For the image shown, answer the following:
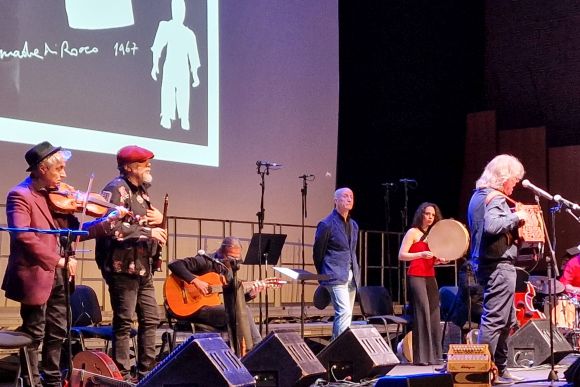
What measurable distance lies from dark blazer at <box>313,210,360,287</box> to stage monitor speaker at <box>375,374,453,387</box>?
11.4ft

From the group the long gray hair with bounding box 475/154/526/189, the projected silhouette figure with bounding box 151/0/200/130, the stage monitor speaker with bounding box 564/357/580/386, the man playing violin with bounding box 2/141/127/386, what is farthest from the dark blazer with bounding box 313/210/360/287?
the stage monitor speaker with bounding box 564/357/580/386

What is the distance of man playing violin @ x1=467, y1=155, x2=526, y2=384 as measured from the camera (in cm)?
553

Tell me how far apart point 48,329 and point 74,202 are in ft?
2.52

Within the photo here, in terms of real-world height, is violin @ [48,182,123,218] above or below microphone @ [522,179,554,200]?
below

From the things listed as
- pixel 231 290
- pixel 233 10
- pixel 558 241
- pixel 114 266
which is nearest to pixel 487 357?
pixel 231 290

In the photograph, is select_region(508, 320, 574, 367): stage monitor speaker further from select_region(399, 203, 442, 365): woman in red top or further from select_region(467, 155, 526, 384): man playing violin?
select_region(467, 155, 526, 384): man playing violin

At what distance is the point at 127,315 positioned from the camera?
17.1 feet

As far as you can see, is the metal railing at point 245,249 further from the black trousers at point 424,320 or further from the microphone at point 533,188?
the microphone at point 533,188

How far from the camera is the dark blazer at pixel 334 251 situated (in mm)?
7578

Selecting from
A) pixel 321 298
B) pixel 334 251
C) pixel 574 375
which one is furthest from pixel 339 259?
pixel 574 375

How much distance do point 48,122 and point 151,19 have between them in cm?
154

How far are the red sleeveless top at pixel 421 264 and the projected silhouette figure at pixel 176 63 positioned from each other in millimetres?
2516

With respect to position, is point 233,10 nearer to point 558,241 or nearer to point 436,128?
point 436,128

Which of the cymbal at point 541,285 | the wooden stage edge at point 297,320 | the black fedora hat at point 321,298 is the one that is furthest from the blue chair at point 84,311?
the cymbal at point 541,285
